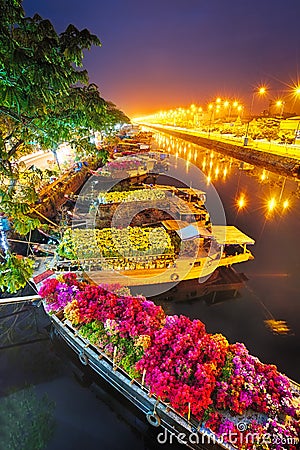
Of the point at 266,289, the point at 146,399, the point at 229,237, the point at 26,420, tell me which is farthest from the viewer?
the point at 229,237

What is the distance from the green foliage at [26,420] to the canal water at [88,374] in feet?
0.05

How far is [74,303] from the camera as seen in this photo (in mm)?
6094

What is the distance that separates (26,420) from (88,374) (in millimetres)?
1429

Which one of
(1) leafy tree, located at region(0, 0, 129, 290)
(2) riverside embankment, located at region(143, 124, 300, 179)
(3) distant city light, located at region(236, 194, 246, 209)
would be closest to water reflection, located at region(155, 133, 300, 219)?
(3) distant city light, located at region(236, 194, 246, 209)

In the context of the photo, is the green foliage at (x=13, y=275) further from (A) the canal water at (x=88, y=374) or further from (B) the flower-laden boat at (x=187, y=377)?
(A) the canal water at (x=88, y=374)

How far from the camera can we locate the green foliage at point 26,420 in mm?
5102

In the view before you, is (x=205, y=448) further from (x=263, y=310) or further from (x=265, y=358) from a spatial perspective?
(x=263, y=310)

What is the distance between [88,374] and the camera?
6.23 meters

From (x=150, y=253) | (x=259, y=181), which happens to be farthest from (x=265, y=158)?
(x=150, y=253)

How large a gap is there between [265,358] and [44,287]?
6071 mm

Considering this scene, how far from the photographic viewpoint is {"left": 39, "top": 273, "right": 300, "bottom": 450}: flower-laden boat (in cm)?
413

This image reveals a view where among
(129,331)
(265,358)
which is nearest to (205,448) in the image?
(129,331)

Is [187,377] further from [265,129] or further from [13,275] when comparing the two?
[265,129]

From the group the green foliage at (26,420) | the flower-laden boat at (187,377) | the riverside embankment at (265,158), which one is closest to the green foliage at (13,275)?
the flower-laden boat at (187,377)
